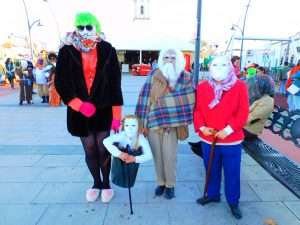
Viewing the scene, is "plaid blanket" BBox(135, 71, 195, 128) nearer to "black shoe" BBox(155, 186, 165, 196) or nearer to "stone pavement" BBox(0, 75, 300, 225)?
"black shoe" BBox(155, 186, 165, 196)

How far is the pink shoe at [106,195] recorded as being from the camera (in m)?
3.00

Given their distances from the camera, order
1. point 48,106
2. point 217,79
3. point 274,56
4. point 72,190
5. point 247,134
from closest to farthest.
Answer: point 217,79 < point 72,190 < point 247,134 < point 48,106 < point 274,56

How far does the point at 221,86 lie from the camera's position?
2537mm

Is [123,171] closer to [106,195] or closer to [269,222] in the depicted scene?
[106,195]

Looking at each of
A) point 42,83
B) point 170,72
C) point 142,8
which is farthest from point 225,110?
point 142,8

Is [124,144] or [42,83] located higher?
[124,144]

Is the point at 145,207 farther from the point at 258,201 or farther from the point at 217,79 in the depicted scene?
the point at 217,79

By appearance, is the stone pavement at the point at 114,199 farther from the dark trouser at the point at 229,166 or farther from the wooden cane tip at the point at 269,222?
the dark trouser at the point at 229,166

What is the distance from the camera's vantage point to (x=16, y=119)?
7137 mm

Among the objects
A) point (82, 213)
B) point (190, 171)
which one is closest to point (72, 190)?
point (82, 213)

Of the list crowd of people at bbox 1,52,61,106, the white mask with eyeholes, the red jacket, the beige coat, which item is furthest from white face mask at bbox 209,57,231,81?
crowd of people at bbox 1,52,61,106

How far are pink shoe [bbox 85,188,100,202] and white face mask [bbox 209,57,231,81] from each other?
1707 millimetres

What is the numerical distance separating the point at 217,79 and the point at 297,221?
1.50m

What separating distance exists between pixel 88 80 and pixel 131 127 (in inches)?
23.1
